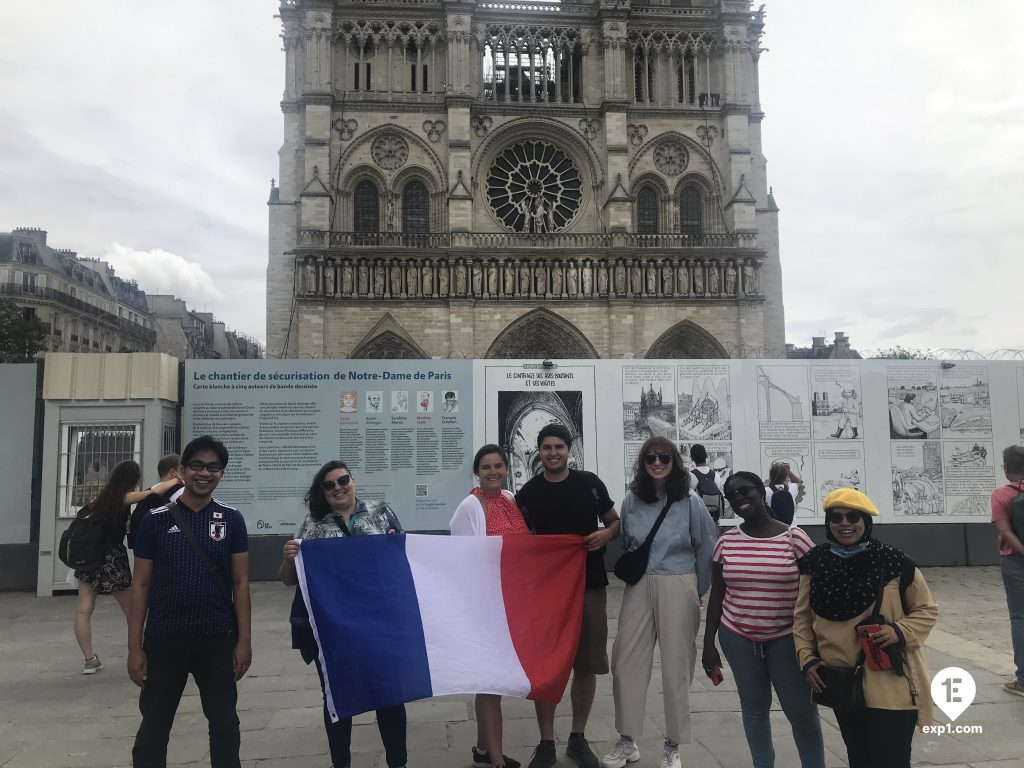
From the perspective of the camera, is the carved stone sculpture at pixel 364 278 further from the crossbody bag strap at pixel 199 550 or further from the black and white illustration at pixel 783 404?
the crossbody bag strap at pixel 199 550

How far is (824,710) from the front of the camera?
17.9 feet

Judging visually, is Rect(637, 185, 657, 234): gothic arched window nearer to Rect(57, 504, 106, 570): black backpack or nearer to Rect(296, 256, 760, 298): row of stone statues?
Rect(296, 256, 760, 298): row of stone statues

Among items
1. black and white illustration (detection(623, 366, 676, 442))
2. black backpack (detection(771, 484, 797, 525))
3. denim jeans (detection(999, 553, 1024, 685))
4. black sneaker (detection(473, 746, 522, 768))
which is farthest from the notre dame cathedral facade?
black sneaker (detection(473, 746, 522, 768))

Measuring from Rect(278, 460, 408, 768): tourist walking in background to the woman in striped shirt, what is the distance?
1.88m

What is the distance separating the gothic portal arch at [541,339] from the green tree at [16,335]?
20.0 m

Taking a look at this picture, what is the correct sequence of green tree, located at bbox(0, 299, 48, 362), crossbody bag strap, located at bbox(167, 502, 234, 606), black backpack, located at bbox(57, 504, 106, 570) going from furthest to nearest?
green tree, located at bbox(0, 299, 48, 362)
black backpack, located at bbox(57, 504, 106, 570)
crossbody bag strap, located at bbox(167, 502, 234, 606)

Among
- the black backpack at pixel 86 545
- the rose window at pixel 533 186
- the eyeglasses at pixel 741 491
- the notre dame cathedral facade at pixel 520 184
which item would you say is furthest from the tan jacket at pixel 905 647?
the rose window at pixel 533 186

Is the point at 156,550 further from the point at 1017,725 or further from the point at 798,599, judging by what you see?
the point at 1017,725

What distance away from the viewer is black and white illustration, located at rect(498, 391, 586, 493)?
10.8 meters

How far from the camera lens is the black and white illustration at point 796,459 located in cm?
1100

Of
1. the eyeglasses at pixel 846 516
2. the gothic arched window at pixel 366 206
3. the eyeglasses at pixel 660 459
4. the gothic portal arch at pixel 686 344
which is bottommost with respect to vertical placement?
the eyeglasses at pixel 846 516

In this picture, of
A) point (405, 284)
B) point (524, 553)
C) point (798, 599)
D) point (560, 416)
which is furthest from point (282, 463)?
point (405, 284)

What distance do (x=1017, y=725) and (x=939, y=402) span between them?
23.7ft

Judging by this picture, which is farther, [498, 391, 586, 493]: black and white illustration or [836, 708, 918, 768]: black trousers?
[498, 391, 586, 493]: black and white illustration
